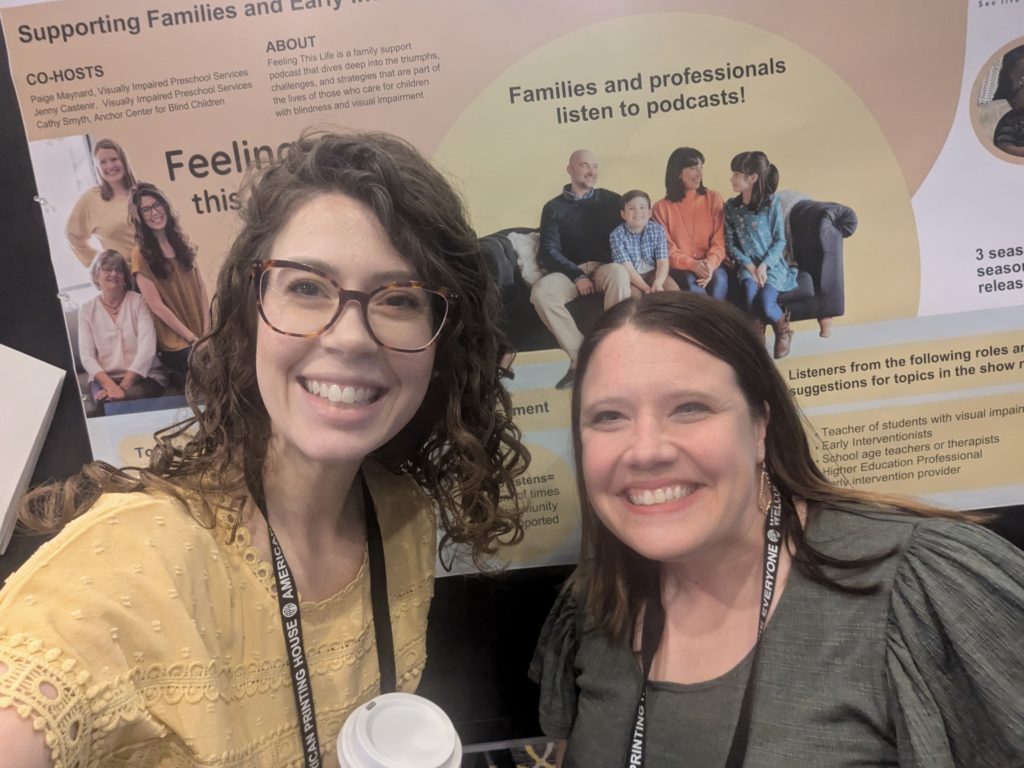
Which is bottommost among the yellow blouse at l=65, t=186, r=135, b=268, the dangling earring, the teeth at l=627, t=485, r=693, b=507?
the dangling earring

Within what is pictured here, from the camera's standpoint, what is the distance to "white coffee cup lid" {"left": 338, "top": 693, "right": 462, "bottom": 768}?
0.77m

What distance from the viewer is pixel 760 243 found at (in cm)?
128

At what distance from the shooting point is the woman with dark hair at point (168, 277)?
1221mm

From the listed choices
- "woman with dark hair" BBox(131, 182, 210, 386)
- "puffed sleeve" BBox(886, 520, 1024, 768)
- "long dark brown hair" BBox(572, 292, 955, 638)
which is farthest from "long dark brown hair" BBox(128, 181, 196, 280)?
"puffed sleeve" BBox(886, 520, 1024, 768)

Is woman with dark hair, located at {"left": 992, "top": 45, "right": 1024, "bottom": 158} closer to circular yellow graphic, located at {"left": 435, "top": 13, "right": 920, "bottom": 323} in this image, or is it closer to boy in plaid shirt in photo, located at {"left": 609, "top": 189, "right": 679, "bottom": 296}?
circular yellow graphic, located at {"left": 435, "top": 13, "right": 920, "bottom": 323}

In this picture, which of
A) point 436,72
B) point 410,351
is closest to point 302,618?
point 410,351

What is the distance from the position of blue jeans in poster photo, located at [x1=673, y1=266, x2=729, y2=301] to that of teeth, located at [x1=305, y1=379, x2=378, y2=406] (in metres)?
0.77

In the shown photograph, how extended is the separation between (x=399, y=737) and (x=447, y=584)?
0.60 metres

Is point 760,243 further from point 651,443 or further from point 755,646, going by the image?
point 755,646

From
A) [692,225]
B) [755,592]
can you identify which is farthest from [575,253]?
[755,592]

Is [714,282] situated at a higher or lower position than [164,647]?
higher

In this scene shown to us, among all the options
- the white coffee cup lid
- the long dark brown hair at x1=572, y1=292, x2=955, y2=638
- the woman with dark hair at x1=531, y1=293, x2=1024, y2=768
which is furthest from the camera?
the long dark brown hair at x1=572, y1=292, x2=955, y2=638

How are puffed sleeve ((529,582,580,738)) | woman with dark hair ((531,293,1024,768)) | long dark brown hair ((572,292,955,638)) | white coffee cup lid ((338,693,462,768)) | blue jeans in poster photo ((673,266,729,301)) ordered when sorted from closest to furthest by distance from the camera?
white coffee cup lid ((338,693,462,768)) → woman with dark hair ((531,293,1024,768)) → long dark brown hair ((572,292,955,638)) → puffed sleeve ((529,582,580,738)) → blue jeans in poster photo ((673,266,729,301))

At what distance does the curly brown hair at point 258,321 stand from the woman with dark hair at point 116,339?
0.29 meters
